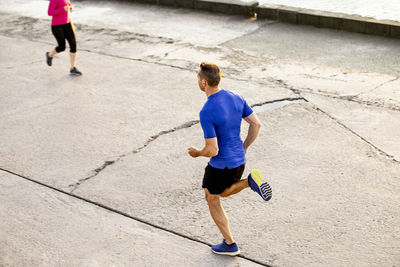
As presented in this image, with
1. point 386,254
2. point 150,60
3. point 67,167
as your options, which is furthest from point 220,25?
point 386,254

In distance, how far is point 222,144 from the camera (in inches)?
182

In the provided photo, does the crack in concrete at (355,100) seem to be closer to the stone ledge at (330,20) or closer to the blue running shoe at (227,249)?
the stone ledge at (330,20)

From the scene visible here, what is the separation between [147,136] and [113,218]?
6.35ft

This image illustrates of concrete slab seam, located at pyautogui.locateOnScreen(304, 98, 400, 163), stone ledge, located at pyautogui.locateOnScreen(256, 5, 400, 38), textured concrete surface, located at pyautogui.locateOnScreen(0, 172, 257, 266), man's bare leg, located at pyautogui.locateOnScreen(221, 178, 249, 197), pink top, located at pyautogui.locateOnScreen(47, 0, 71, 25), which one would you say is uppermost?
pink top, located at pyautogui.locateOnScreen(47, 0, 71, 25)

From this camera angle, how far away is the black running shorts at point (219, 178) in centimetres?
473

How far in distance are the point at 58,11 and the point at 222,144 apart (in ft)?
18.3

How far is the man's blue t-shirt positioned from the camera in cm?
449

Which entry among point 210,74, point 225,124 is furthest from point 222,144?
point 210,74

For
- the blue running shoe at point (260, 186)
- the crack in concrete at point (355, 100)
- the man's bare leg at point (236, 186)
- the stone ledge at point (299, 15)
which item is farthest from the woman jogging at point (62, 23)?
the blue running shoe at point (260, 186)

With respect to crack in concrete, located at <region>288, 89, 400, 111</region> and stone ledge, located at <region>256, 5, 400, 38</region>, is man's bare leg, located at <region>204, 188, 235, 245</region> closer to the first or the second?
crack in concrete, located at <region>288, 89, 400, 111</region>

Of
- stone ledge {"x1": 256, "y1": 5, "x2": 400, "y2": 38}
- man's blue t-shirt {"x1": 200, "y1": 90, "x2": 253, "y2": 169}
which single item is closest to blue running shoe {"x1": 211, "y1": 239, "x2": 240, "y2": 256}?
man's blue t-shirt {"x1": 200, "y1": 90, "x2": 253, "y2": 169}

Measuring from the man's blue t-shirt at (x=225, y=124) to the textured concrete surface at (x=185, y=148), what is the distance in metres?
0.93

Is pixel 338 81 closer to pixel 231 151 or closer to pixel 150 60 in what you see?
pixel 150 60

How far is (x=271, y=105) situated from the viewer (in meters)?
8.10
